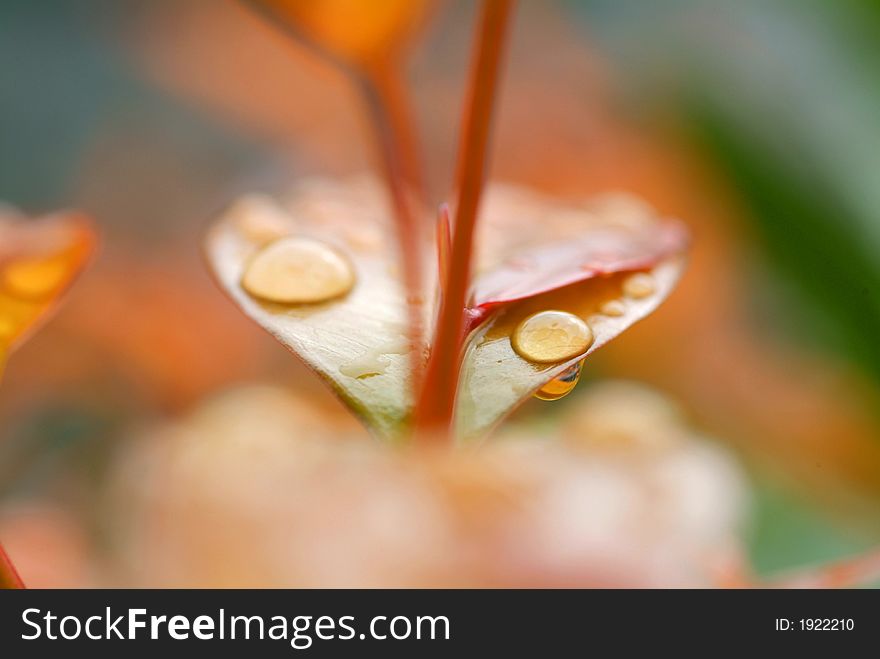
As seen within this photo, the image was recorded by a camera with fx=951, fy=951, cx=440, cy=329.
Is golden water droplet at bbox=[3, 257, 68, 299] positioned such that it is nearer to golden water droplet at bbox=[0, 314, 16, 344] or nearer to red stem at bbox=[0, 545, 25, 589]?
golden water droplet at bbox=[0, 314, 16, 344]

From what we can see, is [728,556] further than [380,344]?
Yes

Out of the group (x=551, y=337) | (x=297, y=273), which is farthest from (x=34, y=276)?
(x=551, y=337)

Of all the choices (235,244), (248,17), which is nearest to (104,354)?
(235,244)

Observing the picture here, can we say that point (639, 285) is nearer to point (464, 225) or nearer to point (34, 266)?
point (464, 225)

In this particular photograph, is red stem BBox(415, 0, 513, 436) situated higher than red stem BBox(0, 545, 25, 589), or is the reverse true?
red stem BBox(415, 0, 513, 436)

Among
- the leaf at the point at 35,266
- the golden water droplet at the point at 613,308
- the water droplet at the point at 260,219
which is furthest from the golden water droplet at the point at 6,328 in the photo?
the golden water droplet at the point at 613,308

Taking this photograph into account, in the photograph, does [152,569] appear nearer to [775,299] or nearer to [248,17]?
[775,299]

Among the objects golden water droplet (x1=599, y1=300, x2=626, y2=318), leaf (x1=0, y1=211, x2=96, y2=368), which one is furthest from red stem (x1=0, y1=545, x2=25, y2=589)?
golden water droplet (x1=599, y1=300, x2=626, y2=318)
